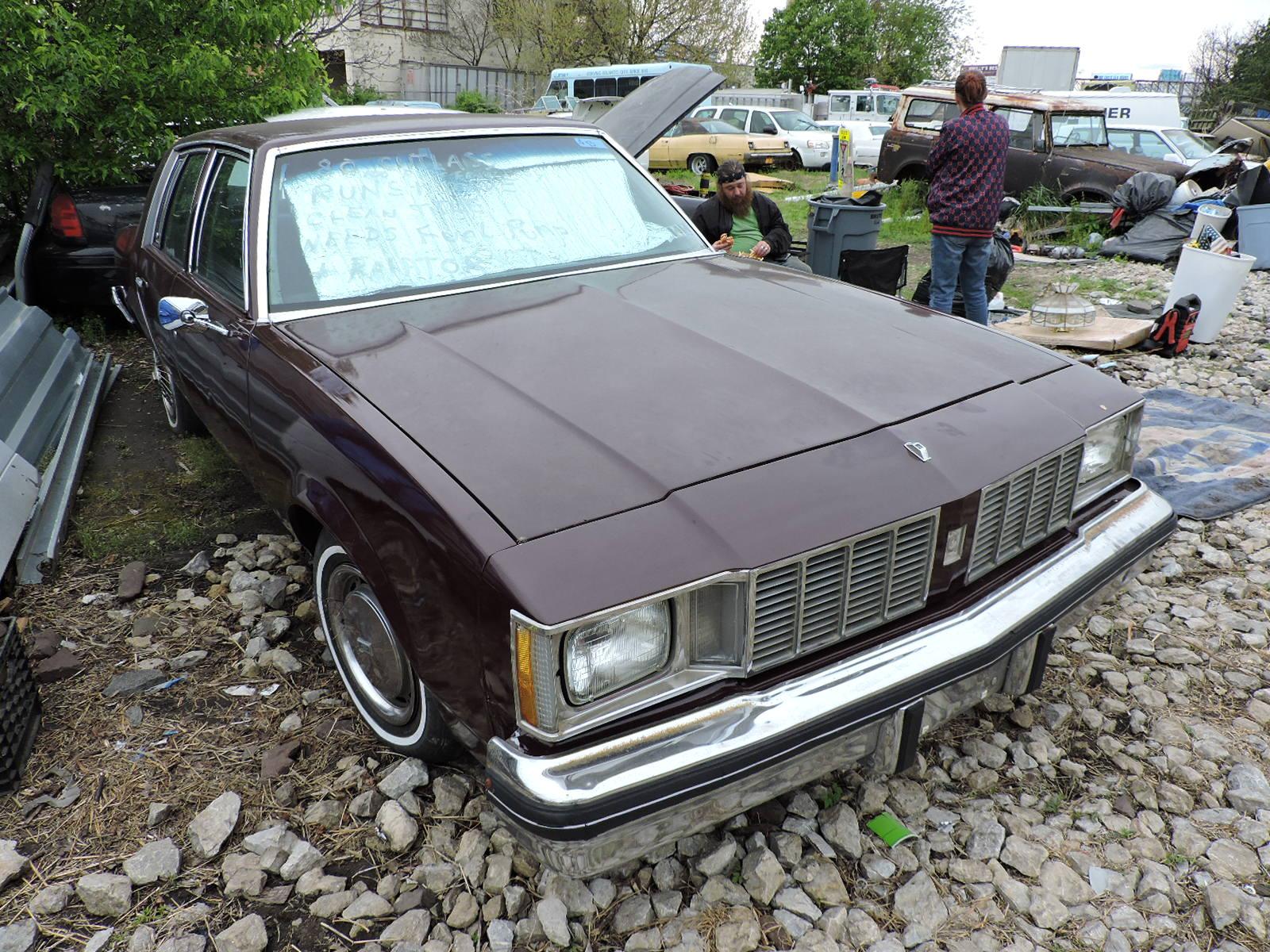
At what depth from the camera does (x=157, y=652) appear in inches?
124

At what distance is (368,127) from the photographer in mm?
3221

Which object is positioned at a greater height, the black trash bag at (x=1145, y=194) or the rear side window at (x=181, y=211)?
the rear side window at (x=181, y=211)

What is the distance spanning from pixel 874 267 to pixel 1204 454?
256cm

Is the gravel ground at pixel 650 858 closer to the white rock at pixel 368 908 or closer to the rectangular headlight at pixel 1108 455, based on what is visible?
the white rock at pixel 368 908

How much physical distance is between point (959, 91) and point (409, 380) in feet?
16.1

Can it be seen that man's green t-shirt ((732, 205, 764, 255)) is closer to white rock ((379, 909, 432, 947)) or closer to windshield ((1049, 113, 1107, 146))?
white rock ((379, 909, 432, 947))

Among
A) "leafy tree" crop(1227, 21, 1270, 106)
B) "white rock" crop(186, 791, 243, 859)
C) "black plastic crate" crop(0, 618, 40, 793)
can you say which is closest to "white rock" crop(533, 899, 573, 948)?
"white rock" crop(186, 791, 243, 859)

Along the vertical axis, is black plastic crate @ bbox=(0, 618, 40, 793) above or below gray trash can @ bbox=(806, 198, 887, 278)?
below

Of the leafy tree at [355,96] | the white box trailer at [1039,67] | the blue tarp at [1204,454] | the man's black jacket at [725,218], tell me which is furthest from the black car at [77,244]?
the white box trailer at [1039,67]

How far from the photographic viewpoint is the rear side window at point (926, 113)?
1402 cm

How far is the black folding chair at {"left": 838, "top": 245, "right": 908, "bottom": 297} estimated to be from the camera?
640 centimetres

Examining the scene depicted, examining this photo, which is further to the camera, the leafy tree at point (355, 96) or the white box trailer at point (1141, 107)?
the leafy tree at point (355, 96)

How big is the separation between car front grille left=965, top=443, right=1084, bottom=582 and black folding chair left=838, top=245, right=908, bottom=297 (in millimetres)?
4156

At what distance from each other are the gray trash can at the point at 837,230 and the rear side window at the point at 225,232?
4654 millimetres
